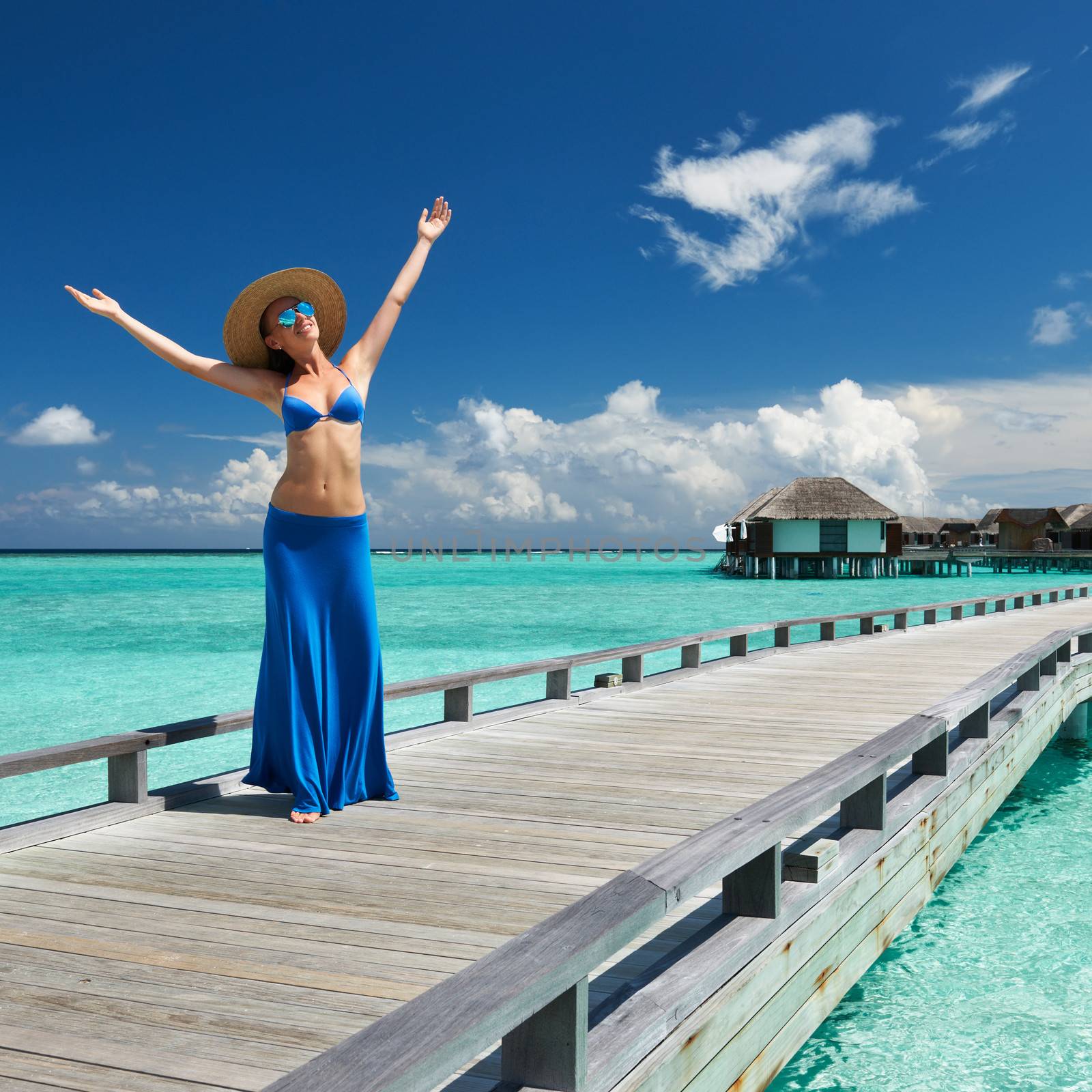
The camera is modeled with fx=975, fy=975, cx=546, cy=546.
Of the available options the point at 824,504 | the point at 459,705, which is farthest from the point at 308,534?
the point at 824,504

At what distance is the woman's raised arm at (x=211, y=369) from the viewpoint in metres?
4.04

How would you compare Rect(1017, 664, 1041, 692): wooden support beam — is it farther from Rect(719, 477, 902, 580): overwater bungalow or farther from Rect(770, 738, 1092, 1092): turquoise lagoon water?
Rect(719, 477, 902, 580): overwater bungalow

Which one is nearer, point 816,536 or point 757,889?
point 757,889

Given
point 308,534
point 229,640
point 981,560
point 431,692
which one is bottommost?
point 229,640

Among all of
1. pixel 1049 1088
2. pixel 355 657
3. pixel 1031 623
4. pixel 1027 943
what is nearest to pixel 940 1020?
pixel 1049 1088

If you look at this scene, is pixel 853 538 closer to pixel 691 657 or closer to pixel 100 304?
pixel 691 657

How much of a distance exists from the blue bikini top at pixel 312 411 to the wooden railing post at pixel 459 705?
287 cm

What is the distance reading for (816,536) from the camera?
191 feet

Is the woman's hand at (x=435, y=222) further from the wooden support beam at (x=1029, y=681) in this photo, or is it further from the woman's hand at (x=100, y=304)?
the wooden support beam at (x=1029, y=681)

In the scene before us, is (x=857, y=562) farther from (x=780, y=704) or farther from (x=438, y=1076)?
(x=438, y=1076)

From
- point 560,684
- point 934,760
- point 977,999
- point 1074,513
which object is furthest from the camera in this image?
point 1074,513

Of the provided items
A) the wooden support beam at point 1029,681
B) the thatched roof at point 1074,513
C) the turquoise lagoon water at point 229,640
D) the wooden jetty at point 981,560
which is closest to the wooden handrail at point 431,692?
the wooden support beam at point 1029,681

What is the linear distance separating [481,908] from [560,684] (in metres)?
4.51

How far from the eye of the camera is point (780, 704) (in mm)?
7840
